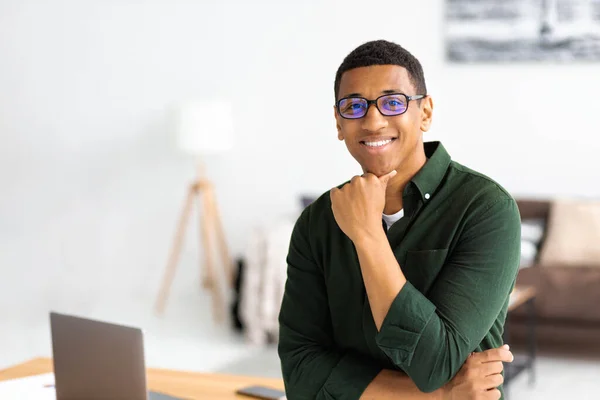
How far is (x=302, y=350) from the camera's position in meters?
1.51

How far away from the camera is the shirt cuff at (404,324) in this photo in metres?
1.29

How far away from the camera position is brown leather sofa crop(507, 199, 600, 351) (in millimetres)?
4329

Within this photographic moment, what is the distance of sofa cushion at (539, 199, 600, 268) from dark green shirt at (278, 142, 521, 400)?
10.8ft

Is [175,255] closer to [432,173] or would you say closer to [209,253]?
[209,253]

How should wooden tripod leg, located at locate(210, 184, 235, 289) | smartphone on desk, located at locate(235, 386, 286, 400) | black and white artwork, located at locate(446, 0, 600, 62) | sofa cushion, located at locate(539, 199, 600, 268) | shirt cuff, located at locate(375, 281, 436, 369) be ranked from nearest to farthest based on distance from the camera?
shirt cuff, located at locate(375, 281, 436, 369)
smartphone on desk, located at locate(235, 386, 286, 400)
sofa cushion, located at locate(539, 199, 600, 268)
black and white artwork, located at locate(446, 0, 600, 62)
wooden tripod leg, located at locate(210, 184, 235, 289)

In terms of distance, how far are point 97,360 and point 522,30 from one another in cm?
418

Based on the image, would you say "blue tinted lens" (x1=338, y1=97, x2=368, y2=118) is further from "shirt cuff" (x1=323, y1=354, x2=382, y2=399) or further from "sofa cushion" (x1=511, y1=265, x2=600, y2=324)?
"sofa cushion" (x1=511, y1=265, x2=600, y2=324)

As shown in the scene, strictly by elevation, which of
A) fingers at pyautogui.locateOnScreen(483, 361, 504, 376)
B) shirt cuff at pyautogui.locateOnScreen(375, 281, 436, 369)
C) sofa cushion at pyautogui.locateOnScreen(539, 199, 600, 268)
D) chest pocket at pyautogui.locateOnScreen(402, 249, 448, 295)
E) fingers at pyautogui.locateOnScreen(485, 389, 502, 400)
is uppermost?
chest pocket at pyautogui.locateOnScreen(402, 249, 448, 295)

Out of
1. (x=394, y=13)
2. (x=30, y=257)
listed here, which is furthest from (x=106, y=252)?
(x=394, y=13)

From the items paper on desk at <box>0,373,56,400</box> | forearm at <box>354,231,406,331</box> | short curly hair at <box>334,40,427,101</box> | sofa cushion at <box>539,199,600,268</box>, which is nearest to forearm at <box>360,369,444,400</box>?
forearm at <box>354,231,406,331</box>

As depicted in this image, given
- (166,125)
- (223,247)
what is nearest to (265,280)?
(223,247)

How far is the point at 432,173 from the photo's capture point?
4.75ft

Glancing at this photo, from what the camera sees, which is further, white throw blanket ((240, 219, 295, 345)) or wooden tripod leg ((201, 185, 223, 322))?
wooden tripod leg ((201, 185, 223, 322))

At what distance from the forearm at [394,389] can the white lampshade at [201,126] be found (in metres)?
3.98
